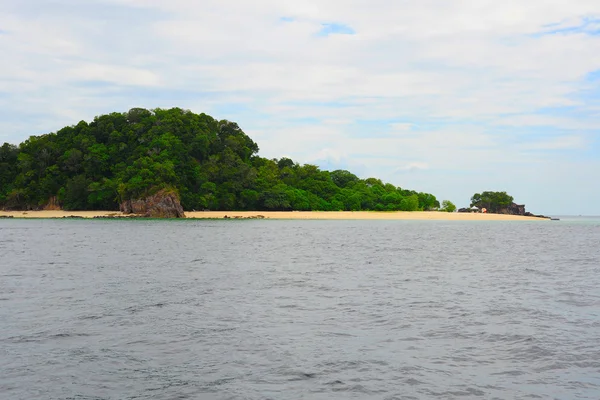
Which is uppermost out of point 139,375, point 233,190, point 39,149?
point 39,149

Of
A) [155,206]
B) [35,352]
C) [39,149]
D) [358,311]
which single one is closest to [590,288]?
[358,311]

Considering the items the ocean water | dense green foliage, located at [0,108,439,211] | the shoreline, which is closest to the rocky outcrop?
dense green foliage, located at [0,108,439,211]

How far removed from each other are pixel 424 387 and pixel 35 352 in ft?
32.7

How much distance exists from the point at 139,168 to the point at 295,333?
115126 mm

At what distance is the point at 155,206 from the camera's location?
121 metres

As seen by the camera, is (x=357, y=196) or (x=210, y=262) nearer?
(x=210, y=262)

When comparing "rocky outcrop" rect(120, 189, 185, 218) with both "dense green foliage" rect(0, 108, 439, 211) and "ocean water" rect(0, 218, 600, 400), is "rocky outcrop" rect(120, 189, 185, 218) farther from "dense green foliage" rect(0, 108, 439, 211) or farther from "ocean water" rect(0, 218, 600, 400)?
"ocean water" rect(0, 218, 600, 400)

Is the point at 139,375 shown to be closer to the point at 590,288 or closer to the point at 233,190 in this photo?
the point at 590,288

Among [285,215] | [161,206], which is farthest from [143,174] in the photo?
[285,215]

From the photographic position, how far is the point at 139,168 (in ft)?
411

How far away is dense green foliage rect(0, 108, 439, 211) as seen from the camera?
427 feet

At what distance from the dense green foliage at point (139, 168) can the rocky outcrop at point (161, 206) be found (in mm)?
1931

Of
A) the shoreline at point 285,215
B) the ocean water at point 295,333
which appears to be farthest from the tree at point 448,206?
the ocean water at point 295,333

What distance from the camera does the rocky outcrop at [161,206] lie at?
121 metres
